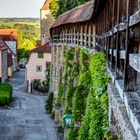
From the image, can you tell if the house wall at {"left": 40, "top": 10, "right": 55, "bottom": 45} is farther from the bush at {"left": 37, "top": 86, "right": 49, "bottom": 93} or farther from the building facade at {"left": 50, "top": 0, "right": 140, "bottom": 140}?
the building facade at {"left": 50, "top": 0, "right": 140, "bottom": 140}

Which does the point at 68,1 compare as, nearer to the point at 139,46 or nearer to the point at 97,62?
the point at 97,62

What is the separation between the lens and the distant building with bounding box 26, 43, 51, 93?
62.8 m

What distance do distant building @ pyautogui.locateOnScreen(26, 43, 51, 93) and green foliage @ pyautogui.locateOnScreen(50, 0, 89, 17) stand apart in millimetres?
6252

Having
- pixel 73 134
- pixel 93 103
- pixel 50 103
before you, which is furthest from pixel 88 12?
pixel 50 103

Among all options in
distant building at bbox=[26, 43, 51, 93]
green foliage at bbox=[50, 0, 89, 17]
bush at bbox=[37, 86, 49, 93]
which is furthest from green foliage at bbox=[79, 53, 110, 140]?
distant building at bbox=[26, 43, 51, 93]

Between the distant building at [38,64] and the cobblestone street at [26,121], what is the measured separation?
8419 mm

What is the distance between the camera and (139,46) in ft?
25.7

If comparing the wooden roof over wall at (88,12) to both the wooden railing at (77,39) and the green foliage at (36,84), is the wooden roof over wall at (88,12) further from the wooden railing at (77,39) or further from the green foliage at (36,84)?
the green foliage at (36,84)

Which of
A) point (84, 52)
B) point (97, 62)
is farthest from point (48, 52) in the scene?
point (97, 62)

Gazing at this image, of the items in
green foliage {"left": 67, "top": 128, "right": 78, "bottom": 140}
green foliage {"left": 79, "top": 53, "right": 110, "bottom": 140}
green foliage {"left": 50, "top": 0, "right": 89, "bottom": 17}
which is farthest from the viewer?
green foliage {"left": 50, "top": 0, "right": 89, "bottom": 17}

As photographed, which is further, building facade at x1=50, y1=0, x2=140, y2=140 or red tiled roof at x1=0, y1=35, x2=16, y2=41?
red tiled roof at x1=0, y1=35, x2=16, y2=41

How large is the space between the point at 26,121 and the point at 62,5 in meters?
19.3

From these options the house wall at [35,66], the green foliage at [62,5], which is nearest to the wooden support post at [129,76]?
the green foliage at [62,5]

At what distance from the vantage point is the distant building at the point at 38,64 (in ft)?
206
